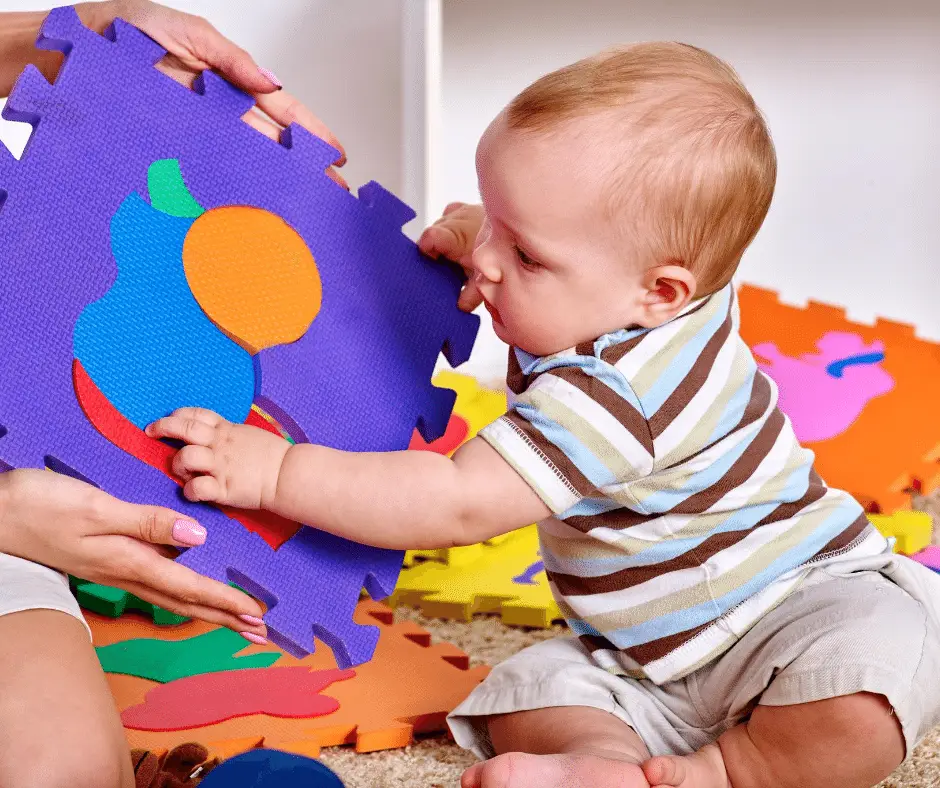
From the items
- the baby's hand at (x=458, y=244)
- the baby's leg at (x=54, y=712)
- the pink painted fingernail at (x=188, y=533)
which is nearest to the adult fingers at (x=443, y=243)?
the baby's hand at (x=458, y=244)

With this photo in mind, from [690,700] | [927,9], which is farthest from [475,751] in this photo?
[927,9]

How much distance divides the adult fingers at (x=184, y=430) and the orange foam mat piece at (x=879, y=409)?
34.9 inches

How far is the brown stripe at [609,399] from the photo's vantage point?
33.4 inches

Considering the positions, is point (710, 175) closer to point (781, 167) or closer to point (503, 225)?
point (503, 225)

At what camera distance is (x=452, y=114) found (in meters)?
2.04

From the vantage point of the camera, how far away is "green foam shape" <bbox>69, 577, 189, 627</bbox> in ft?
3.79

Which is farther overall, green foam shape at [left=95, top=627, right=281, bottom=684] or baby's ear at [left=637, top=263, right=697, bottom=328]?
green foam shape at [left=95, top=627, right=281, bottom=684]

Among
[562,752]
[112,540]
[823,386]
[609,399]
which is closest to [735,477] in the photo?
[609,399]

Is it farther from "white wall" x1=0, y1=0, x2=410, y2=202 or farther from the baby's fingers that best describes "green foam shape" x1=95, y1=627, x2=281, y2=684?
"white wall" x1=0, y1=0, x2=410, y2=202

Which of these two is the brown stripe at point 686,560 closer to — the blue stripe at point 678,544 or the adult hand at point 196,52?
the blue stripe at point 678,544

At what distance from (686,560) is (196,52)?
58cm

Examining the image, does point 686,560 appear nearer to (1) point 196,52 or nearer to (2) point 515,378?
(2) point 515,378

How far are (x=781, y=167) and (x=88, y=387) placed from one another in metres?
1.63

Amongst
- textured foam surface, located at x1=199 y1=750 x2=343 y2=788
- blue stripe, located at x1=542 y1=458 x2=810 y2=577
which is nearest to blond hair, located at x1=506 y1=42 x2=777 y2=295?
blue stripe, located at x1=542 y1=458 x2=810 y2=577
